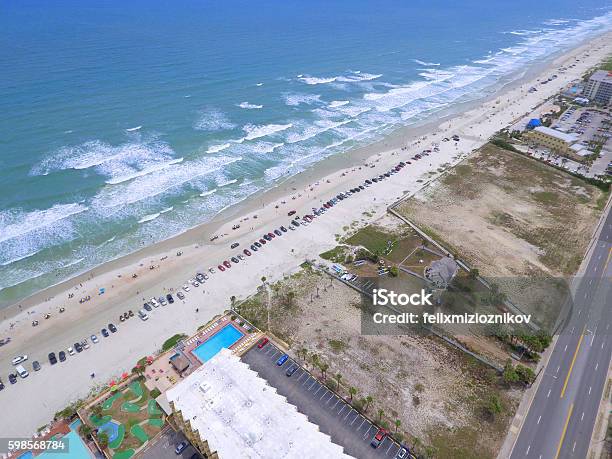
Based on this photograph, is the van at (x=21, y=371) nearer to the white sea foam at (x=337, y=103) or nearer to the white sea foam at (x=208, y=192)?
the white sea foam at (x=208, y=192)

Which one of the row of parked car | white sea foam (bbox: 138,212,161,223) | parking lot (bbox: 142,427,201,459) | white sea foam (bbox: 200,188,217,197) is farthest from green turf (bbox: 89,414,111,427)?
white sea foam (bbox: 200,188,217,197)

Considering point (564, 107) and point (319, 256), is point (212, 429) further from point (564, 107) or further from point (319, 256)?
point (564, 107)

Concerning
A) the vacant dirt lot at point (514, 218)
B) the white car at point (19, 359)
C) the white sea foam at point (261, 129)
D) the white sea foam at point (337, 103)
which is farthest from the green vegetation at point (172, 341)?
the white sea foam at point (337, 103)

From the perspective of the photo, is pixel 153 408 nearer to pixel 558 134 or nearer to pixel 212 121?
pixel 212 121

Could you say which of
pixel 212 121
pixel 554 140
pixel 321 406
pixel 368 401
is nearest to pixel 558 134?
pixel 554 140

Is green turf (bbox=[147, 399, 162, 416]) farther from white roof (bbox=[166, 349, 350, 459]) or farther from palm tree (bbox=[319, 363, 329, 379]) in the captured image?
palm tree (bbox=[319, 363, 329, 379])

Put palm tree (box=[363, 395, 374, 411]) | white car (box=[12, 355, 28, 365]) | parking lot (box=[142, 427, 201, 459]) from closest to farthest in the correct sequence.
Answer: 1. parking lot (box=[142, 427, 201, 459])
2. palm tree (box=[363, 395, 374, 411])
3. white car (box=[12, 355, 28, 365])

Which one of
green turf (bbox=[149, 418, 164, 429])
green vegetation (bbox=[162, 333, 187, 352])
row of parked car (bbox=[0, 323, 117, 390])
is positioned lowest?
row of parked car (bbox=[0, 323, 117, 390])
